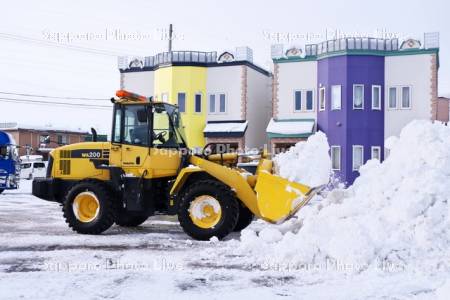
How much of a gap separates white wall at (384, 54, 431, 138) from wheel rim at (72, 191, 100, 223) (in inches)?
686

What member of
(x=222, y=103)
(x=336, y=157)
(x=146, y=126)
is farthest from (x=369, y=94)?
(x=146, y=126)

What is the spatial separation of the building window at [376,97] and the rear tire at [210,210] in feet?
55.0

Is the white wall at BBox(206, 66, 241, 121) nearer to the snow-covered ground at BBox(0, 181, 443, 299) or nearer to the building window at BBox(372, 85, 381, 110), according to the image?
the building window at BBox(372, 85, 381, 110)

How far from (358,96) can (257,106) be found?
6377mm

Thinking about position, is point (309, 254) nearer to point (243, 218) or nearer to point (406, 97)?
point (243, 218)

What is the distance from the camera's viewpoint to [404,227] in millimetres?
7445

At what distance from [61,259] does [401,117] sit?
2015cm

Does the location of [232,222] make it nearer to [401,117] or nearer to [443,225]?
[443,225]

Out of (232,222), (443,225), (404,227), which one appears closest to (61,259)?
(232,222)

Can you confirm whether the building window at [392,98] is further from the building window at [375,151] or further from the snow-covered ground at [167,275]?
the snow-covered ground at [167,275]

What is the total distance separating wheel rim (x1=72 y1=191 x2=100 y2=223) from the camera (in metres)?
10.7

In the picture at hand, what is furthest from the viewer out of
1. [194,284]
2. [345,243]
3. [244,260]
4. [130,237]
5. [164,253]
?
[130,237]

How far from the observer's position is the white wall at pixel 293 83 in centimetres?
2591

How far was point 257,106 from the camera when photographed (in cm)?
2888
